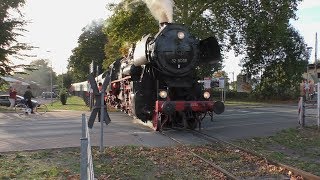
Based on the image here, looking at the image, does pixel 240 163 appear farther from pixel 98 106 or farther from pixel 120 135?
pixel 120 135

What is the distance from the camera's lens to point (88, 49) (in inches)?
3174

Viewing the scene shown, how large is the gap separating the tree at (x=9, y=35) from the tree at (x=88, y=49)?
46482 mm

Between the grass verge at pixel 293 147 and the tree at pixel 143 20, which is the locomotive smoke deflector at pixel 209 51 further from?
the tree at pixel 143 20

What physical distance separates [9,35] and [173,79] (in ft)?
61.5

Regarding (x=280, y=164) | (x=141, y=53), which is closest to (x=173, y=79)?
(x=141, y=53)

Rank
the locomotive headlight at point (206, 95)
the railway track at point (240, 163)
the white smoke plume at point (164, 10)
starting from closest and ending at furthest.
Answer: the railway track at point (240, 163) < the locomotive headlight at point (206, 95) < the white smoke plume at point (164, 10)

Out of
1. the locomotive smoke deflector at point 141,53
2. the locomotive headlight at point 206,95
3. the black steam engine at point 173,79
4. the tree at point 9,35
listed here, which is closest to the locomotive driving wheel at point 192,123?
the black steam engine at point 173,79

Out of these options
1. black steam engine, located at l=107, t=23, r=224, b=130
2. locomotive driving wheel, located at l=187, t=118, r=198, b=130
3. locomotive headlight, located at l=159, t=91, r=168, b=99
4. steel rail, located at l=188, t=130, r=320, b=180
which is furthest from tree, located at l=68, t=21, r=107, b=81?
steel rail, located at l=188, t=130, r=320, b=180

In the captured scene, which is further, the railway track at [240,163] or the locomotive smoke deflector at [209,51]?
the locomotive smoke deflector at [209,51]

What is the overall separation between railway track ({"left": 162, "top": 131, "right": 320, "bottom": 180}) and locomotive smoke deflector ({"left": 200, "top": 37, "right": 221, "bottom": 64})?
4.17 m

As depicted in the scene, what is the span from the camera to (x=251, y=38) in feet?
Answer: 123

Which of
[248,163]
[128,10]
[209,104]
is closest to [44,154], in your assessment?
[248,163]

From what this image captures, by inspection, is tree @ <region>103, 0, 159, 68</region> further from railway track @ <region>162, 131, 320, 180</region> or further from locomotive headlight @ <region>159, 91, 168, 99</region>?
railway track @ <region>162, 131, 320, 180</region>

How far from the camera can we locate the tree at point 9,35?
1163 inches
